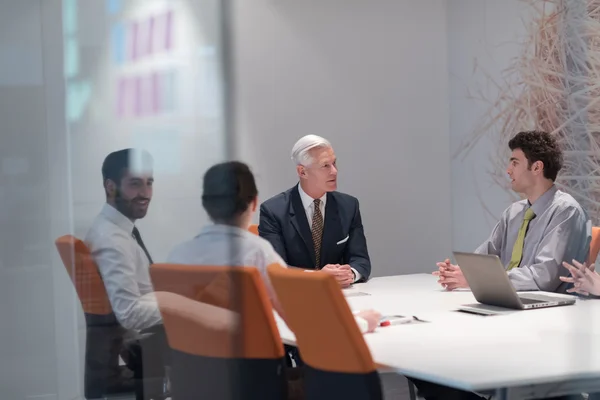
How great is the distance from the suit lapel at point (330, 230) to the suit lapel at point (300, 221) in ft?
0.21

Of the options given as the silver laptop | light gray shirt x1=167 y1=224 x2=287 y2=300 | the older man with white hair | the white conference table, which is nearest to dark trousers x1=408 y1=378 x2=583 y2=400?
the white conference table

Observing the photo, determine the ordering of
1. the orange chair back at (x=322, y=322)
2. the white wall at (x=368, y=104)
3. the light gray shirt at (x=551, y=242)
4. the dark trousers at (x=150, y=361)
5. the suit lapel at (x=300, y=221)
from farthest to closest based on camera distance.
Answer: the white wall at (x=368, y=104), the suit lapel at (x=300, y=221), the light gray shirt at (x=551, y=242), the dark trousers at (x=150, y=361), the orange chair back at (x=322, y=322)

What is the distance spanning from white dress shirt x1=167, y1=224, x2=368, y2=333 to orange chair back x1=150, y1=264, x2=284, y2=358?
0.02 m

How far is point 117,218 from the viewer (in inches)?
107

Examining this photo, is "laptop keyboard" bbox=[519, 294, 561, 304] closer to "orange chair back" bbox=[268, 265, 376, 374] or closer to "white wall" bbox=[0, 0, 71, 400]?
"orange chair back" bbox=[268, 265, 376, 374]

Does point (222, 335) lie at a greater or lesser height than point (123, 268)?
lesser

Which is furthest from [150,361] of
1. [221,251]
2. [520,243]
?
[520,243]

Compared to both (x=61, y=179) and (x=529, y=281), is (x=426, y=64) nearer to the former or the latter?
(x=529, y=281)

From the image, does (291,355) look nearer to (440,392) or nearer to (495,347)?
(440,392)

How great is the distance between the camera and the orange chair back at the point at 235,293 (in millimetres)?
2619

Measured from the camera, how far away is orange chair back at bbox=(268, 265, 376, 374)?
225 centimetres

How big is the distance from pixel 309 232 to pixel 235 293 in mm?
1375

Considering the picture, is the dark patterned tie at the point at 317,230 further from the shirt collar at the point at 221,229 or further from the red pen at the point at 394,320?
the shirt collar at the point at 221,229

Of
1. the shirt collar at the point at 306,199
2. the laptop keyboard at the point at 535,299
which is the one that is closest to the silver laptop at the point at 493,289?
the laptop keyboard at the point at 535,299
